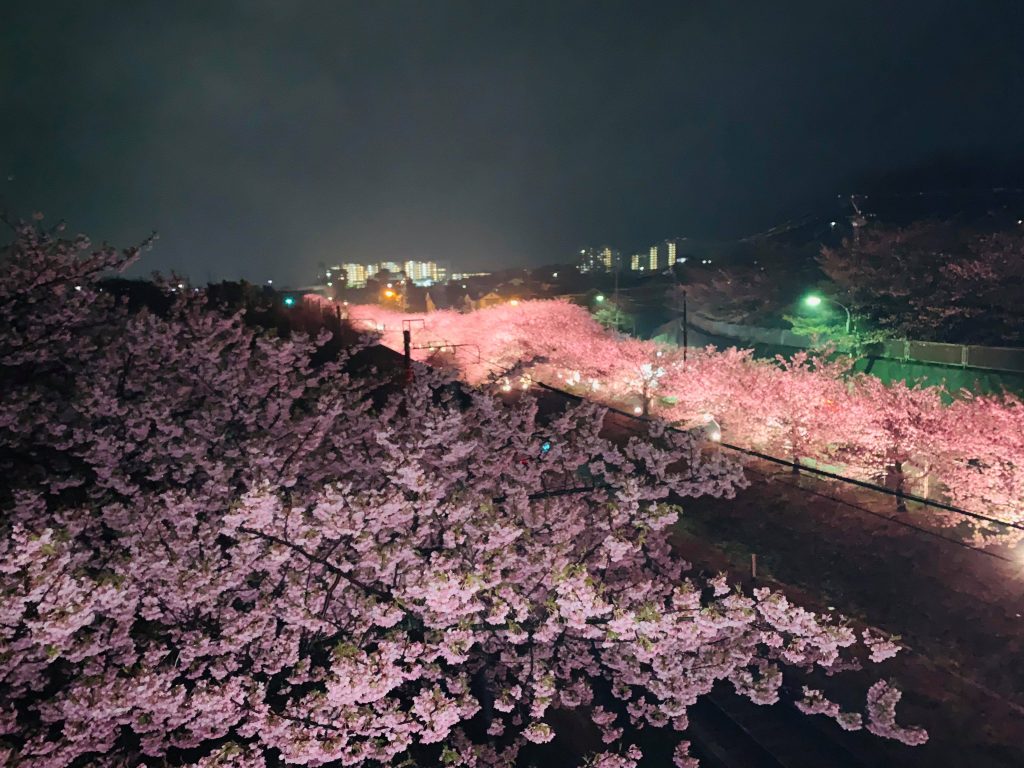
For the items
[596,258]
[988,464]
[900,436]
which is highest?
[596,258]

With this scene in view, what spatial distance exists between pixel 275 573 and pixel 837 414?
16.1 metres

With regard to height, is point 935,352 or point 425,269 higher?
point 425,269

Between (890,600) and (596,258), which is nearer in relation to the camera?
(890,600)

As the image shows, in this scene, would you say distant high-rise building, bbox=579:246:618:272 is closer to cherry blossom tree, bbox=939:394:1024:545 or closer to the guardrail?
the guardrail

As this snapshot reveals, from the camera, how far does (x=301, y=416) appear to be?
907 cm

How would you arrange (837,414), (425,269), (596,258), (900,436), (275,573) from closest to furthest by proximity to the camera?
(275,573) < (900,436) < (837,414) < (596,258) < (425,269)

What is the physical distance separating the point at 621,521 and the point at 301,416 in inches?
203

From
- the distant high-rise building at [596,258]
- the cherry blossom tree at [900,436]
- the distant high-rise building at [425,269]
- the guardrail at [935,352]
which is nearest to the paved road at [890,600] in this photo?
the cherry blossom tree at [900,436]

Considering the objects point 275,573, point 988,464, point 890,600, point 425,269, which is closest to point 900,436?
point 988,464

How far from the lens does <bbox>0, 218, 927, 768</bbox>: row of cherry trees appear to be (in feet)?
19.0

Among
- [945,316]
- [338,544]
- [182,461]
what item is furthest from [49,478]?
[945,316]

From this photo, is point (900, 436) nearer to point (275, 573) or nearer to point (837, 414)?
point (837, 414)

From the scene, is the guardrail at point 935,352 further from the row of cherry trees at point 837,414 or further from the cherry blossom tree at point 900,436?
the cherry blossom tree at point 900,436

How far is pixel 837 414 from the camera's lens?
17078 mm
